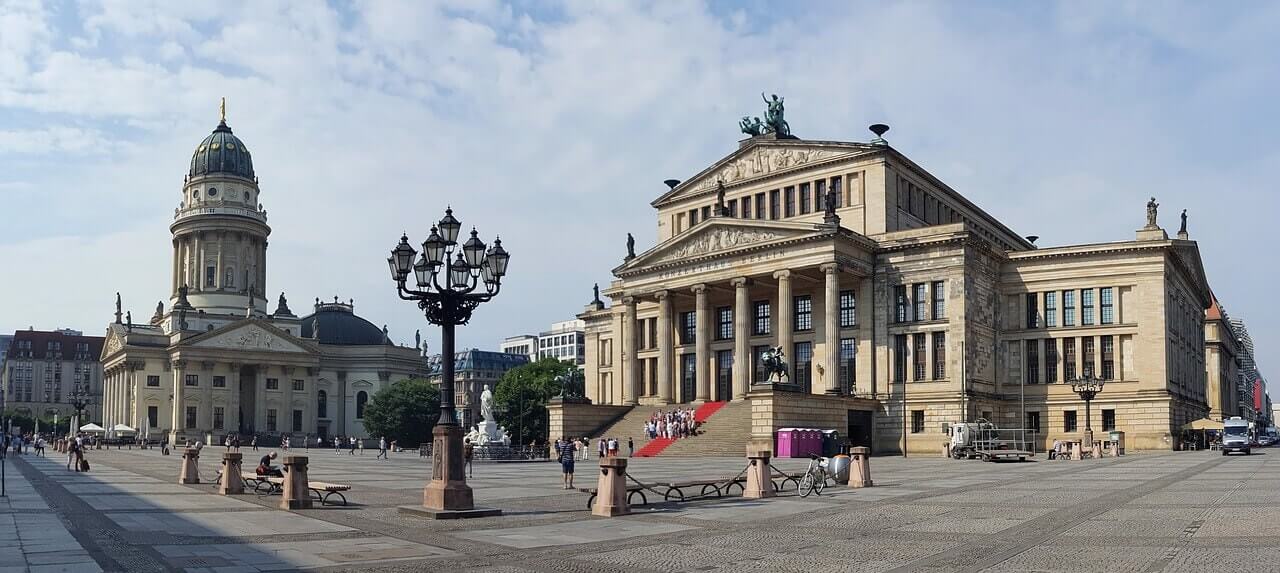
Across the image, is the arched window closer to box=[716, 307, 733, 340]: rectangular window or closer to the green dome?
the green dome

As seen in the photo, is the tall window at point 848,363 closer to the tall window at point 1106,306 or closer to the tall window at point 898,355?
the tall window at point 898,355

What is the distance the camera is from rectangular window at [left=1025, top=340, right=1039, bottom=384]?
260ft

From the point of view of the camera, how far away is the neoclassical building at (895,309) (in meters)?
74.0

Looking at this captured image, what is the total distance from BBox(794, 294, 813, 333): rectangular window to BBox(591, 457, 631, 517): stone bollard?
57.2 metres

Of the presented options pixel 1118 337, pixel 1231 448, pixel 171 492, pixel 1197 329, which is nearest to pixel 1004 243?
pixel 1197 329

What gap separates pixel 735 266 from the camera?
78812 millimetres

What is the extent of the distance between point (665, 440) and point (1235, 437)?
3648cm

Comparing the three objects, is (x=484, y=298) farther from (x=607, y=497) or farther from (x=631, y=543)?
(x=631, y=543)

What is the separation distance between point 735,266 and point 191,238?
305 ft

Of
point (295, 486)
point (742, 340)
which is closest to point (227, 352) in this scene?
point (742, 340)

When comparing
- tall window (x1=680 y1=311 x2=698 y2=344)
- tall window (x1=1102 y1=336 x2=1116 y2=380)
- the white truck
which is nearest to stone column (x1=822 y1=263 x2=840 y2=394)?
tall window (x1=680 y1=311 x2=698 y2=344)

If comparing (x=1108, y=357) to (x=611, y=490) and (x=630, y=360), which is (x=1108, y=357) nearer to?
(x=630, y=360)

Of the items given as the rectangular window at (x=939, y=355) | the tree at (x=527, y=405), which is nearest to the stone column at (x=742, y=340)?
the rectangular window at (x=939, y=355)

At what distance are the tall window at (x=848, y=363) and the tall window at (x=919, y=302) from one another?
185 inches
